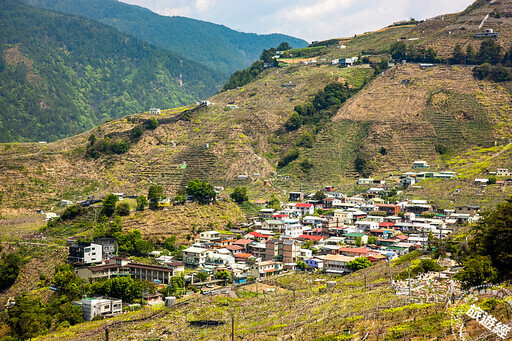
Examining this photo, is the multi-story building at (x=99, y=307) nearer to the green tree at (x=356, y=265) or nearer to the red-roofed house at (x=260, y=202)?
the green tree at (x=356, y=265)

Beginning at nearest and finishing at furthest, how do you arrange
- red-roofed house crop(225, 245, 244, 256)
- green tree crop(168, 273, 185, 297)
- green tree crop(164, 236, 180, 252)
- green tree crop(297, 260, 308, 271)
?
1. green tree crop(168, 273, 185, 297)
2. green tree crop(297, 260, 308, 271)
3. red-roofed house crop(225, 245, 244, 256)
4. green tree crop(164, 236, 180, 252)

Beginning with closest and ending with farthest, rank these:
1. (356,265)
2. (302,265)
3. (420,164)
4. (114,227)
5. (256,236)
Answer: (356,265)
(302,265)
(114,227)
(256,236)
(420,164)

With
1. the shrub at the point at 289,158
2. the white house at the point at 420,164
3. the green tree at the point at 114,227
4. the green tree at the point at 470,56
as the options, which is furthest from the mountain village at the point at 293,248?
the green tree at the point at 470,56

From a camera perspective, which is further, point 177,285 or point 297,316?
point 177,285

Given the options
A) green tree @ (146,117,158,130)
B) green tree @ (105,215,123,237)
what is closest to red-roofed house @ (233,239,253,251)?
green tree @ (105,215,123,237)

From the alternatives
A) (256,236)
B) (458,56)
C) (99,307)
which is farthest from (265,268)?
(458,56)

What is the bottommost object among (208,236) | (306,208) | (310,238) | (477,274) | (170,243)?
(170,243)

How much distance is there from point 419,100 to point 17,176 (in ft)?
183

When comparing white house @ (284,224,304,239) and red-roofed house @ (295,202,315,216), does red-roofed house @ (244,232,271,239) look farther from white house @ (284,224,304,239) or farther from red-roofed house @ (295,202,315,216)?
red-roofed house @ (295,202,315,216)

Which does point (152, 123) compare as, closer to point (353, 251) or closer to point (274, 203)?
point (274, 203)

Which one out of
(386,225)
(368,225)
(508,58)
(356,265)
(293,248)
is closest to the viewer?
(356,265)

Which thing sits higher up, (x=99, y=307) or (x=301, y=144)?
(x=301, y=144)

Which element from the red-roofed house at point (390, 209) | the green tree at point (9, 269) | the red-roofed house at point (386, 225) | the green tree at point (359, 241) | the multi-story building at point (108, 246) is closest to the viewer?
the green tree at point (9, 269)

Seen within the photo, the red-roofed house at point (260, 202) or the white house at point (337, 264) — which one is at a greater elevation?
the red-roofed house at point (260, 202)
